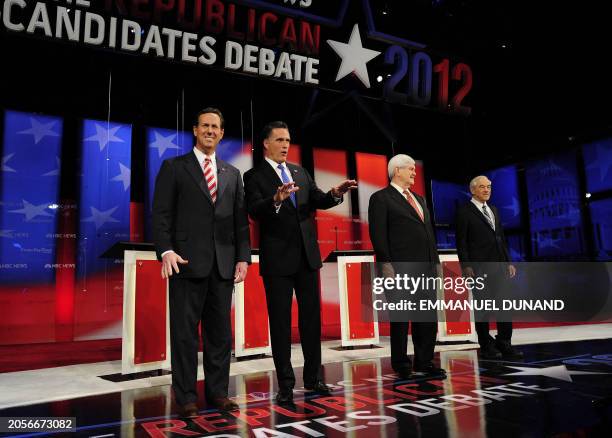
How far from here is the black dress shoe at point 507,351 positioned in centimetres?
343

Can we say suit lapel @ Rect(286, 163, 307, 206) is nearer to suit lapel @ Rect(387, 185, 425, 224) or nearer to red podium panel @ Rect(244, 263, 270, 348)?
suit lapel @ Rect(387, 185, 425, 224)

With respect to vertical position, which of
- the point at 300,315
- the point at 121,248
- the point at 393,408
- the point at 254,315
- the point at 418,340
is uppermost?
the point at 121,248

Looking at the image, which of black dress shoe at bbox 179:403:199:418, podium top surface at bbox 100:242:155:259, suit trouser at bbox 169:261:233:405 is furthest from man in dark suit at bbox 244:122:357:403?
podium top surface at bbox 100:242:155:259

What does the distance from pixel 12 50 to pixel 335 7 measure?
4.12 metres

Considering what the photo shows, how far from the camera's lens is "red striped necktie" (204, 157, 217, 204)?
2396 millimetres

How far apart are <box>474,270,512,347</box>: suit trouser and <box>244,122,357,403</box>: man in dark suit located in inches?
66.7

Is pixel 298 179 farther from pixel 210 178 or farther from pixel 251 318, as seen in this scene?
pixel 251 318

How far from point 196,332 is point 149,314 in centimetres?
125

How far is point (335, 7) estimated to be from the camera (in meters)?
6.29

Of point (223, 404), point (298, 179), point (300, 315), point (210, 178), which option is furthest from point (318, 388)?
point (210, 178)

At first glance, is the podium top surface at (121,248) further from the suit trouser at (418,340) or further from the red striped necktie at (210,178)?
the suit trouser at (418,340)

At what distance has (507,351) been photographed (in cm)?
347

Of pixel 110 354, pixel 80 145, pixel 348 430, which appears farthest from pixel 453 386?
pixel 80 145

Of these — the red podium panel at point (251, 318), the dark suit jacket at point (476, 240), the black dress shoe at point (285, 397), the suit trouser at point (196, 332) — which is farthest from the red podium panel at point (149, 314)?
the dark suit jacket at point (476, 240)
